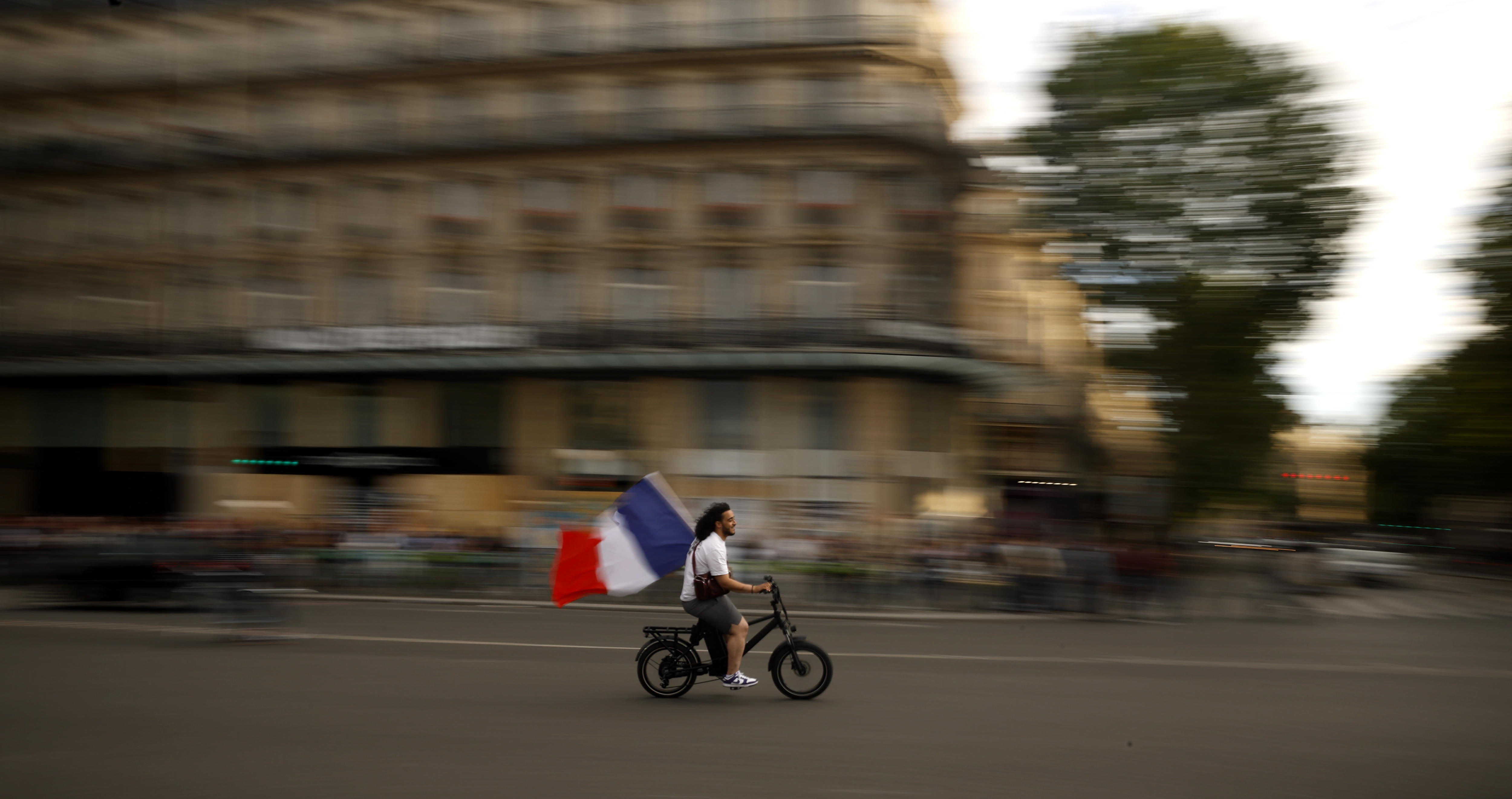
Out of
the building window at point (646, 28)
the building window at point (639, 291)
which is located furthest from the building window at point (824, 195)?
the building window at point (646, 28)

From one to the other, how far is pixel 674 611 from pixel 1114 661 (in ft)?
26.2

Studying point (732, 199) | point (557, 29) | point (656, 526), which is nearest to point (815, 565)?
point (656, 526)

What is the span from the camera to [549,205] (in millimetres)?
33531

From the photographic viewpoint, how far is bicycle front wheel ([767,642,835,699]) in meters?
10.0

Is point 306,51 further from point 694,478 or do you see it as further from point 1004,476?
point 1004,476

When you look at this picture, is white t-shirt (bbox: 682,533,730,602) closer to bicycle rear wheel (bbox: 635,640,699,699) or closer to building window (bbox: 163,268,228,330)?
bicycle rear wheel (bbox: 635,640,699,699)

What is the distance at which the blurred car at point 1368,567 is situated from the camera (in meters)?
37.1

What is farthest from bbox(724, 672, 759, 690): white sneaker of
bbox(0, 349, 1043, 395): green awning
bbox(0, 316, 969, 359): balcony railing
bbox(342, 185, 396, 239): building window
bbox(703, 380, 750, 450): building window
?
bbox(342, 185, 396, 239): building window

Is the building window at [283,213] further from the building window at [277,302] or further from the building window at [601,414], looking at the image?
the building window at [601,414]

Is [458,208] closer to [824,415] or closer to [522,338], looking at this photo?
[522,338]

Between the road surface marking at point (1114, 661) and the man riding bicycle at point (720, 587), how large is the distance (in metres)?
2.94

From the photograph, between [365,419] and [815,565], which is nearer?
[815,565]

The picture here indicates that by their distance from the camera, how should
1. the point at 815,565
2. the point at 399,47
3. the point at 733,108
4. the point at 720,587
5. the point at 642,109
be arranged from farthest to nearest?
the point at 399,47 → the point at 642,109 → the point at 733,108 → the point at 815,565 → the point at 720,587

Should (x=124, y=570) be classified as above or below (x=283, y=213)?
below
